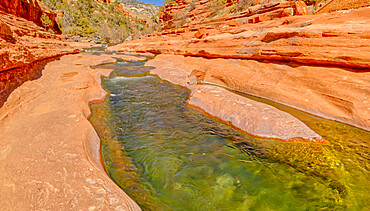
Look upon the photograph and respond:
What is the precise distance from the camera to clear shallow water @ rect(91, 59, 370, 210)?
2744 millimetres

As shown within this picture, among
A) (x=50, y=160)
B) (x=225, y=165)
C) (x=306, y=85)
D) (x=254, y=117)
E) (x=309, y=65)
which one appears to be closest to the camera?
(x=50, y=160)

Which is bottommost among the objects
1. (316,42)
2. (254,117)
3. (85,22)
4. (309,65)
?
(254,117)

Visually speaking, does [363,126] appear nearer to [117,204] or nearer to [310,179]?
[310,179]

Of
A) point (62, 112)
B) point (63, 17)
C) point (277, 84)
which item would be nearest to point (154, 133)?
point (62, 112)

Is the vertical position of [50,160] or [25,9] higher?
[25,9]

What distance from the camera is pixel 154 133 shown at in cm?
474

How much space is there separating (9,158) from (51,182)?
3.53ft

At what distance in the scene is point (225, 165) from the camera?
3.56 metres

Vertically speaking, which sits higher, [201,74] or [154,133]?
[201,74]

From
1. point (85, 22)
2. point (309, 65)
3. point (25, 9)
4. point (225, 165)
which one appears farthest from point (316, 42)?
point (85, 22)

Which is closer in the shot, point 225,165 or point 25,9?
point 225,165

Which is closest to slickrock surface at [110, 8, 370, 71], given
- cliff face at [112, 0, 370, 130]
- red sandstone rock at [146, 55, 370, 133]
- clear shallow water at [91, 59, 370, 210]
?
cliff face at [112, 0, 370, 130]

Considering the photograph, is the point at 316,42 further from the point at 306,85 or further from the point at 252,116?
the point at 252,116

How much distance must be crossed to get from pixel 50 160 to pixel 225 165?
3212 mm
